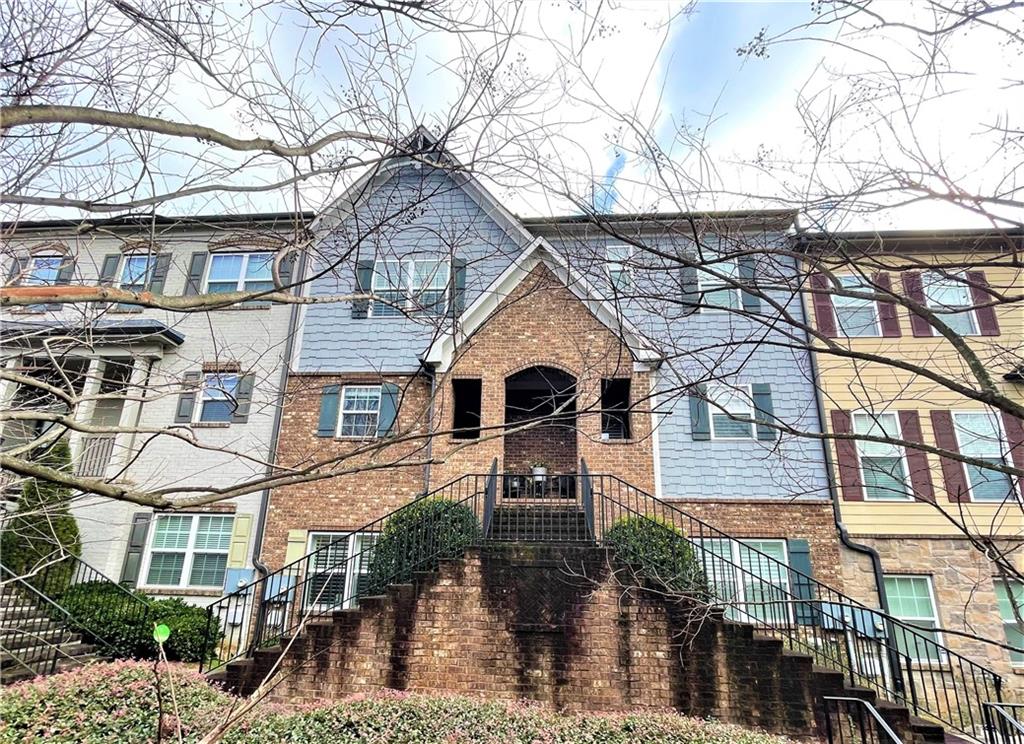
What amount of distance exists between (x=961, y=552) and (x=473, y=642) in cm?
1049

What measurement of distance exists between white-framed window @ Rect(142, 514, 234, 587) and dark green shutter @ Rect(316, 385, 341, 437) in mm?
2801

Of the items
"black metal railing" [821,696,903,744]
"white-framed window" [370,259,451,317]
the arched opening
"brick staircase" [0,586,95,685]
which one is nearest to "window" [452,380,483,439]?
the arched opening

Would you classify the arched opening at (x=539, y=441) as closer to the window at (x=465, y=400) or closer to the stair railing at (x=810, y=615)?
the window at (x=465, y=400)

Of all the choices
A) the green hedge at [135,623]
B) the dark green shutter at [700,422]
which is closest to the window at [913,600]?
the dark green shutter at [700,422]

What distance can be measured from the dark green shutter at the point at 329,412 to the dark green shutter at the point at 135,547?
4.27m

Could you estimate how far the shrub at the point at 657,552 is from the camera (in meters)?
8.33

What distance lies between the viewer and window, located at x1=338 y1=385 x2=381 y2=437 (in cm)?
1359

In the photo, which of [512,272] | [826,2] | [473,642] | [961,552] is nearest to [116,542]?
[473,642]

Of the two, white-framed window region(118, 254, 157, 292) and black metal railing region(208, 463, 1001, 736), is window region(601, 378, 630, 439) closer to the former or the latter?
black metal railing region(208, 463, 1001, 736)

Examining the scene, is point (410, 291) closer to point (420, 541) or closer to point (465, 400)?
point (420, 541)

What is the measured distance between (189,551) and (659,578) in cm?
1063

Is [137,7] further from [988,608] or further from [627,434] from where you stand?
[988,608]

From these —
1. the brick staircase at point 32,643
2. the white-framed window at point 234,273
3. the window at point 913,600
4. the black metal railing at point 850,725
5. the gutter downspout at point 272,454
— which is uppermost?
the white-framed window at point 234,273

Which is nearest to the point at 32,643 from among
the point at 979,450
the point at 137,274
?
the point at 137,274
